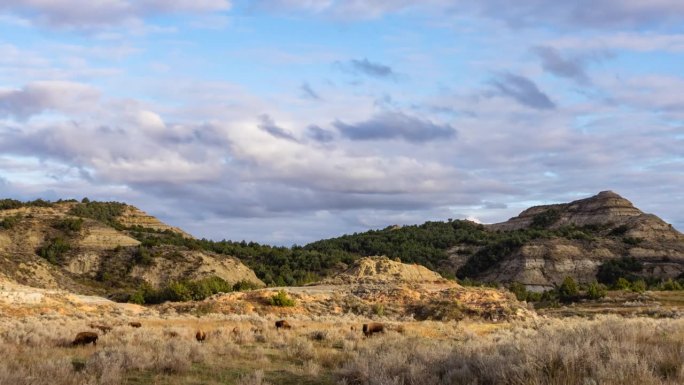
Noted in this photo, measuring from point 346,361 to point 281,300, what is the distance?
24500 millimetres

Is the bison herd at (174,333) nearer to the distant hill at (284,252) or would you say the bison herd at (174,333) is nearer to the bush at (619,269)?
the distant hill at (284,252)

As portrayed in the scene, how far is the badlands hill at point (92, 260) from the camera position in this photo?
59.6 metres

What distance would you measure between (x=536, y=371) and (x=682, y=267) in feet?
286

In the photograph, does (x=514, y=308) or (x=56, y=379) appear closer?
(x=56, y=379)

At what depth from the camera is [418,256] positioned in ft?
352

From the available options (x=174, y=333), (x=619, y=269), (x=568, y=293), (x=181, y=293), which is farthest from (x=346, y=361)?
(x=619, y=269)

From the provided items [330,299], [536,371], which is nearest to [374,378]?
[536,371]

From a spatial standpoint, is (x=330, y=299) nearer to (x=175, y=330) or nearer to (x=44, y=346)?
(x=175, y=330)

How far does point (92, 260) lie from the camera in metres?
69.2

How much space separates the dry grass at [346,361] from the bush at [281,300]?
1758 centimetres

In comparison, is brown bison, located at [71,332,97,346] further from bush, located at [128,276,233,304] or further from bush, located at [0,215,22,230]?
bush, located at [0,215,22,230]

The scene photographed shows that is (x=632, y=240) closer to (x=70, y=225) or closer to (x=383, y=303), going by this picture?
(x=383, y=303)

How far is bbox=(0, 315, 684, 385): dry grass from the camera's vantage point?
888 cm

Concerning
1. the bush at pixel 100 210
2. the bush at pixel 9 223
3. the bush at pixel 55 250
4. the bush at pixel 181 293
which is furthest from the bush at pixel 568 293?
the bush at pixel 100 210
